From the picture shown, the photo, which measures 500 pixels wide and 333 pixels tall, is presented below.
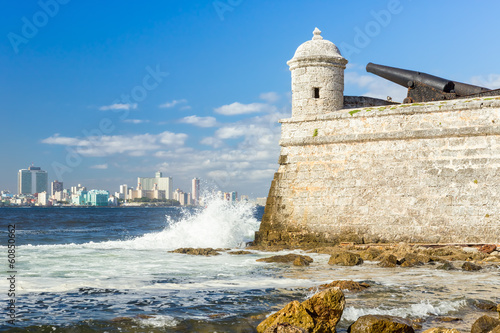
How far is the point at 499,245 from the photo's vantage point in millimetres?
10562

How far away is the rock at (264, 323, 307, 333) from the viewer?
485 cm

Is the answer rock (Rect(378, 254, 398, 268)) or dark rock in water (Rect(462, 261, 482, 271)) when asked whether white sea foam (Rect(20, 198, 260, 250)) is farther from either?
dark rock in water (Rect(462, 261, 482, 271))

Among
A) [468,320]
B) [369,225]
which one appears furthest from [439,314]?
[369,225]

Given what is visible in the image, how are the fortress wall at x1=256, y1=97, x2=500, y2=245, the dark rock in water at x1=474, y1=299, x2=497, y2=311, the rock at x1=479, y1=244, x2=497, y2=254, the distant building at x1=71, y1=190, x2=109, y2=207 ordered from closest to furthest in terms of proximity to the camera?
the dark rock in water at x1=474, y1=299, x2=497, y2=311 → the rock at x1=479, y1=244, x2=497, y2=254 → the fortress wall at x1=256, y1=97, x2=500, y2=245 → the distant building at x1=71, y1=190, x2=109, y2=207

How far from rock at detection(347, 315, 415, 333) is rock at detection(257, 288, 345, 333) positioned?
0.28 metres

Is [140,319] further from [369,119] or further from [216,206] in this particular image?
[216,206]

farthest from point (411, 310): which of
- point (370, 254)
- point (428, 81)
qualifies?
point (428, 81)

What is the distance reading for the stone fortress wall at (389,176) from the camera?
11.2 metres

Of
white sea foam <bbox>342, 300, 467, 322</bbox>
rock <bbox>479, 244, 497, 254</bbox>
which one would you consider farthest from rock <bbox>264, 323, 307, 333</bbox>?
rock <bbox>479, 244, 497, 254</bbox>

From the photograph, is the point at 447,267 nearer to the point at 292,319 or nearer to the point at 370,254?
the point at 370,254

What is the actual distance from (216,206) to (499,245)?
10.1 metres

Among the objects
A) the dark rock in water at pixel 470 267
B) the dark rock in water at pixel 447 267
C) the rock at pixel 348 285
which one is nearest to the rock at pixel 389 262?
the dark rock in water at pixel 447 267

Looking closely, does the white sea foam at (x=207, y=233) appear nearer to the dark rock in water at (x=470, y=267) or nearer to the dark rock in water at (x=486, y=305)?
the dark rock in water at (x=470, y=267)

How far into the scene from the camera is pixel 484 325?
16.6 ft
